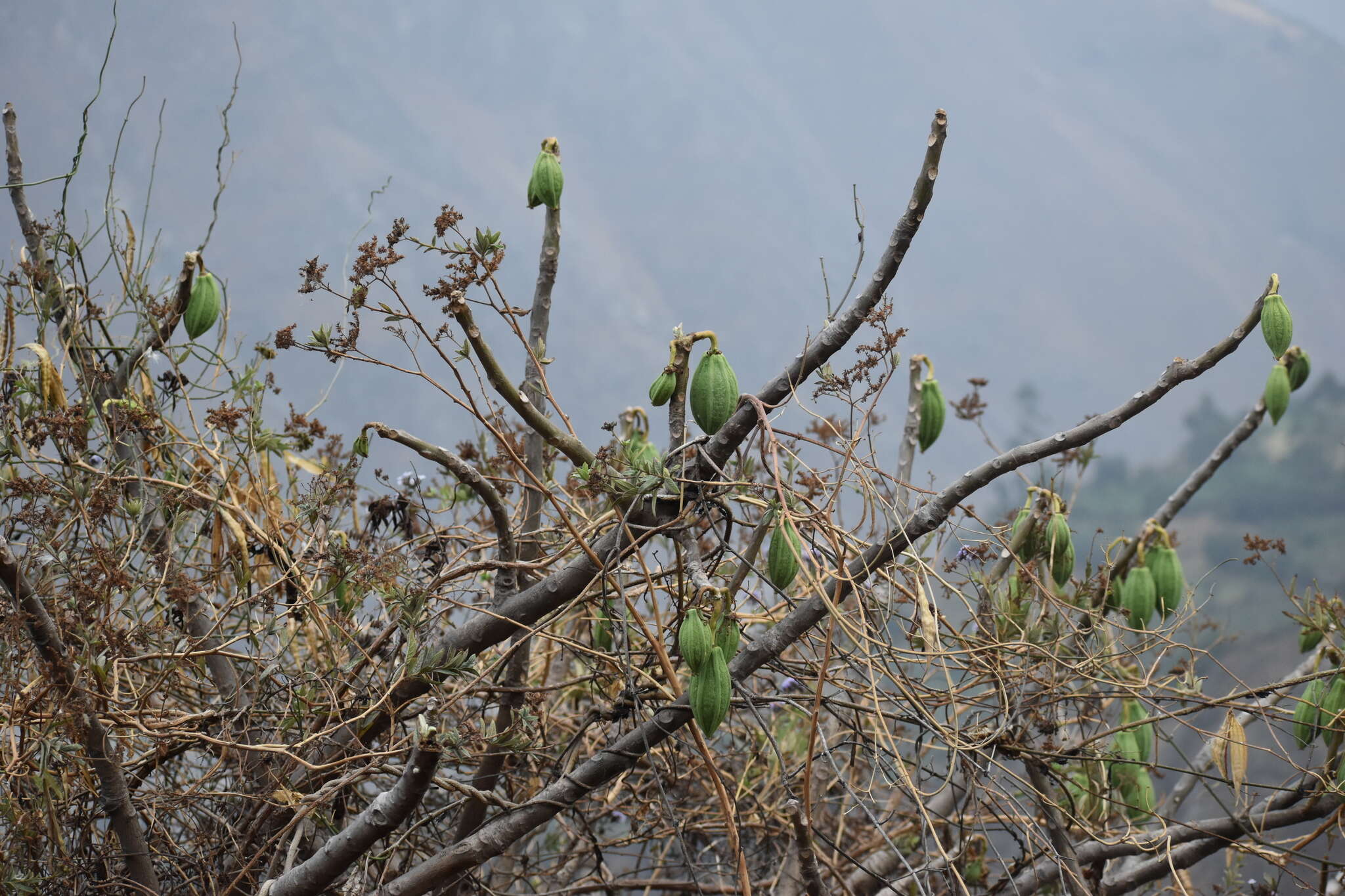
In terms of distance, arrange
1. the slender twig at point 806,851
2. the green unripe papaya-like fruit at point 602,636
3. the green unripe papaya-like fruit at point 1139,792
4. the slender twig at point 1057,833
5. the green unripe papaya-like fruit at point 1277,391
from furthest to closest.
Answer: the green unripe papaya-like fruit at point 1277,391 < the green unripe papaya-like fruit at point 1139,792 < the green unripe papaya-like fruit at point 602,636 < the slender twig at point 1057,833 < the slender twig at point 806,851

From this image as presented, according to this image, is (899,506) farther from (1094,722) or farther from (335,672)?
(1094,722)

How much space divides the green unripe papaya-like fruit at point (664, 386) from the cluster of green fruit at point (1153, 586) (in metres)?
0.73

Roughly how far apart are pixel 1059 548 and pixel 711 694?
23.1 inches

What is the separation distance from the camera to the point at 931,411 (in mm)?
1392

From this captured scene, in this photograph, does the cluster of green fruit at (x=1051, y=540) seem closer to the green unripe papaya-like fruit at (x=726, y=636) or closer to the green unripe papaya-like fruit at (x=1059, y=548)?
the green unripe papaya-like fruit at (x=1059, y=548)

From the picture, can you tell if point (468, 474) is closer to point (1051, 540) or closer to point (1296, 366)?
point (1051, 540)

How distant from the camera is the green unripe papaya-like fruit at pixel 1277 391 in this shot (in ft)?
5.03

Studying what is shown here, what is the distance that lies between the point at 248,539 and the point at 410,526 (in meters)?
0.20

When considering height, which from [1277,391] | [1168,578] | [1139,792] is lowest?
[1139,792]

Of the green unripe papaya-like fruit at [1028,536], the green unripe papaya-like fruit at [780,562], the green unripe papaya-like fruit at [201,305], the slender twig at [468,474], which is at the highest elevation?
the green unripe papaya-like fruit at [201,305]

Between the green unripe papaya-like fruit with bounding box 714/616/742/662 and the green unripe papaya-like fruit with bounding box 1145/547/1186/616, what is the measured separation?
0.79 meters

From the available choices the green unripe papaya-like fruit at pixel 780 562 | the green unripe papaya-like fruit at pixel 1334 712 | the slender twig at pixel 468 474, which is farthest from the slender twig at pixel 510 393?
the green unripe papaya-like fruit at pixel 1334 712

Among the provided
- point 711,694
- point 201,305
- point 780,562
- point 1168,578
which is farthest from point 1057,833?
point 201,305

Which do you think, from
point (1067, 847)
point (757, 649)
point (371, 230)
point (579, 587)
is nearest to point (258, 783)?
point (579, 587)
